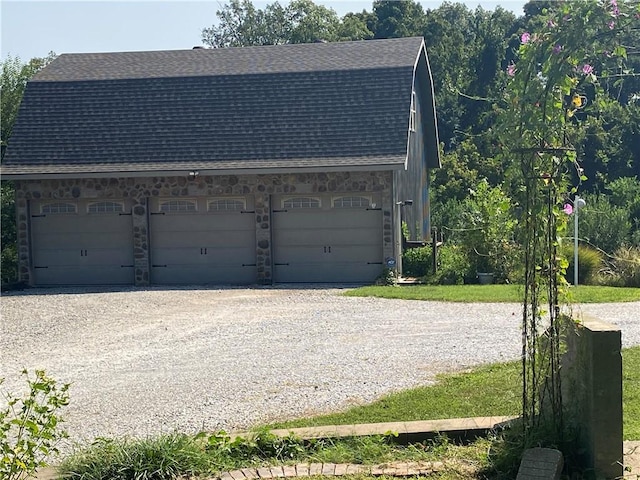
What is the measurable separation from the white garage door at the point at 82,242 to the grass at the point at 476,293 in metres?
6.31

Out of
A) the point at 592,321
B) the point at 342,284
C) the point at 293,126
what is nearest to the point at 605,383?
the point at 592,321

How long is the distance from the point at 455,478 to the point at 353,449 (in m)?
0.82

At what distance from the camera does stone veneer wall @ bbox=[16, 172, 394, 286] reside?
19.4m

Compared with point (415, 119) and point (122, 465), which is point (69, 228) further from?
point (122, 465)

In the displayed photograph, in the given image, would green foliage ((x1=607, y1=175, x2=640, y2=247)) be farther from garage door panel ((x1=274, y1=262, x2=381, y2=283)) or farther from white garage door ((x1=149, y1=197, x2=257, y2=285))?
white garage door ((x1=149, y1=197, x2=257, y2=285))

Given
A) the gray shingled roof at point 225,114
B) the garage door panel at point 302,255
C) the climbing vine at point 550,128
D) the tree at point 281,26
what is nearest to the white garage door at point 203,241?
the garage door panel at point 302,255

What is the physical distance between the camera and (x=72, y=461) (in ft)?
17.8

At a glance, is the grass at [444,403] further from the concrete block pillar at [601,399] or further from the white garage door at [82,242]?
the white garage door at [82,242]

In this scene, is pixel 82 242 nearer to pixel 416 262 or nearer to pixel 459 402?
pixel 416 262

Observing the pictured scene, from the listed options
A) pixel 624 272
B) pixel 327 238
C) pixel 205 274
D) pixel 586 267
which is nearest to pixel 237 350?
pixel 327 238

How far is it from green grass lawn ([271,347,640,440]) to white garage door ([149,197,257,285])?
12098 millimetres

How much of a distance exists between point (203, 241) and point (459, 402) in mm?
13684

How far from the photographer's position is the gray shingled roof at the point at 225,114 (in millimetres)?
20016

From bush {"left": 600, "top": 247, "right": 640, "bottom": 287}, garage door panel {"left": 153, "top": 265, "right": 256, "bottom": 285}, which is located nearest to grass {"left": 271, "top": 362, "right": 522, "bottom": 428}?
bush {"left": 600, "top": 247, "right": 640, "bottom": 287}
